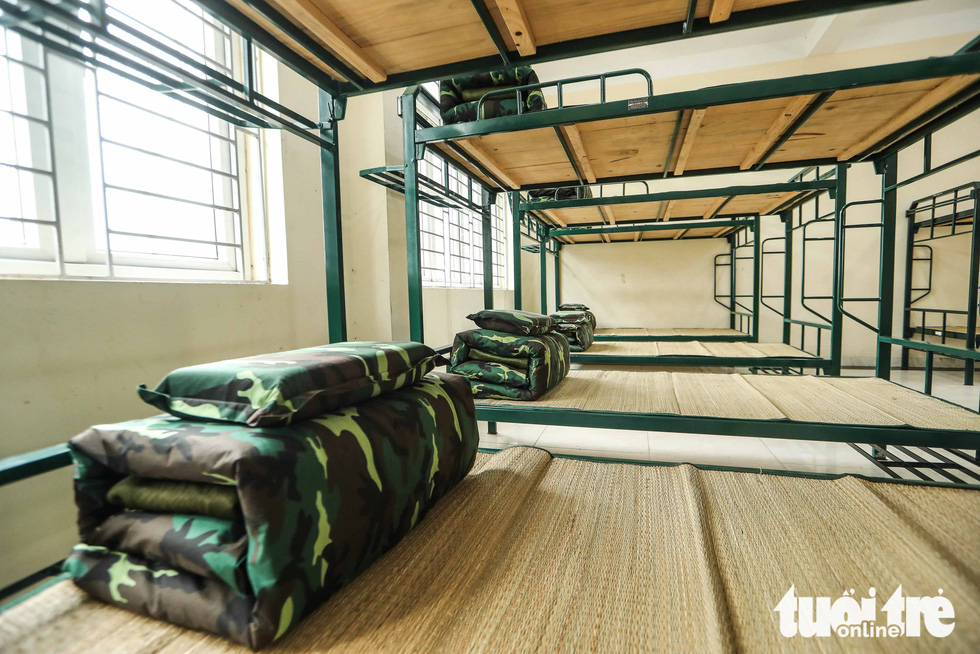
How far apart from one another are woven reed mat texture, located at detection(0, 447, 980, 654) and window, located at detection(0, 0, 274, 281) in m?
1.39

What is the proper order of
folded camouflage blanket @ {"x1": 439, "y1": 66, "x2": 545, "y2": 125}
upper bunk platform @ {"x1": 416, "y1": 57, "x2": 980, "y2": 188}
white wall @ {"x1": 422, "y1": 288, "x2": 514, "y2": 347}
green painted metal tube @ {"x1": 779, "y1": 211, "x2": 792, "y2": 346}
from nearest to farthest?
upper bunk platform @ {"x1": 416, "y1": 57, "x2": 980, "y2": 188}, folded camouflage blanket @ {"x1": 439, "y1": 66, "x2": 545, "y2": 125}, green painted metal tube @ {"x1": 779, "y1": 211, "x2": 792, "y2": 346}, white wall @ {"x1": 422, "y1": 288, "x2": 514, "y2": 347}

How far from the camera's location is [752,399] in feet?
6.91

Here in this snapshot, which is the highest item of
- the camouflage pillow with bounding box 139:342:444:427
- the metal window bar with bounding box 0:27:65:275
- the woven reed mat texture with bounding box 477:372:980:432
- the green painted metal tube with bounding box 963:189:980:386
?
the metal window bar with bounding box 0:27:65:275

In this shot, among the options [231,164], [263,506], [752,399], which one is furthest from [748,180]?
[263,506]

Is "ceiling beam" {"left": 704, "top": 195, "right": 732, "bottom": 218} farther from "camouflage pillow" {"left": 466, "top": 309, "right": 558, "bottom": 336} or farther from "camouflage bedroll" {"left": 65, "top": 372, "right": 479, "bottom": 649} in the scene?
"camouflage bedroll" {"left": 65, "top": 372, "right": 479, "bottom": 649}

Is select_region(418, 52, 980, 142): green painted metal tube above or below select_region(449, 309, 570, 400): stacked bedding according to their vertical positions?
above

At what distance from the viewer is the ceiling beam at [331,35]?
1.22 meters

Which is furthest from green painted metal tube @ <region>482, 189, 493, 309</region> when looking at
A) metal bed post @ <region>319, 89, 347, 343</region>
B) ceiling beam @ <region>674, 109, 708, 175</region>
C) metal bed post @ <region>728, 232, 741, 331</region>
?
metal bed post @ <region>728, 232, 741, 331</region>

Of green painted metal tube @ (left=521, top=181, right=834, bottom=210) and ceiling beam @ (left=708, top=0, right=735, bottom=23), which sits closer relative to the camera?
ceiling beam @ (left=708, top=0, right=735, bottom=23)

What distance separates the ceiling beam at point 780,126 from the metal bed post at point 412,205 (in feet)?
5.41

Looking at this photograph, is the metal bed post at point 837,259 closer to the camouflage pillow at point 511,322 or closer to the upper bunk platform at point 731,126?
the upper bunk platform at point 731,126

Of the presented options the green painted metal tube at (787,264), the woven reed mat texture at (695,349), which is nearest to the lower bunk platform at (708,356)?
the woven reed mat texture at (695,349)

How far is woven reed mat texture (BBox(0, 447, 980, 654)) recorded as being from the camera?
66 cm

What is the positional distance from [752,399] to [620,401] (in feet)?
2.18
